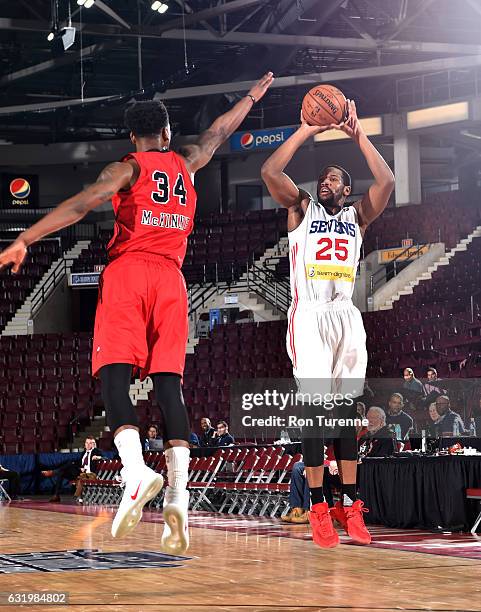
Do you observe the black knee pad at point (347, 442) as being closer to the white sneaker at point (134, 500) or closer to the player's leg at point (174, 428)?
the player's leg at point (174, 428)

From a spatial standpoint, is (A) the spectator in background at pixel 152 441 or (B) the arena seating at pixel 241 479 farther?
(A) the spectator in background at pixel 152 441

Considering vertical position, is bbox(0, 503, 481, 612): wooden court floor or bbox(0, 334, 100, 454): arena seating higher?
bbox(0, 334, 100, 454): arena seating

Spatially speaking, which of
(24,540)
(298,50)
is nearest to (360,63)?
(298,50)

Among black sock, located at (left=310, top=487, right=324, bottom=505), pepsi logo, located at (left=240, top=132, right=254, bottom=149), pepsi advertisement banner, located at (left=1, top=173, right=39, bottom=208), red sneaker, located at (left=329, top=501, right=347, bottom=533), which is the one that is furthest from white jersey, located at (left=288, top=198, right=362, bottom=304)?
pepsi advertisement banner, located at (left=1, top=173, right=39, bottom=208)

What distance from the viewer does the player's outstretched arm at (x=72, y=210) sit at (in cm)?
382

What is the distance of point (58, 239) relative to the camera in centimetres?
2731

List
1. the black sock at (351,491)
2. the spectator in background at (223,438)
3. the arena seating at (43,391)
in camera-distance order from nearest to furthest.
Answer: the black sock at (351,491)
the spectator in background at (223,438)
the arena seating at (43,391)

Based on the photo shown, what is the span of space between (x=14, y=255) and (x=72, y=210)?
1.51ft

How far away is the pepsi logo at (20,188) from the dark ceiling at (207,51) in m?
1.50

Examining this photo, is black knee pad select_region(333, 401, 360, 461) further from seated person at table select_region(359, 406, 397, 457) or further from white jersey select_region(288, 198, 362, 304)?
seated person at table select_region(359, 406, 397, 457)

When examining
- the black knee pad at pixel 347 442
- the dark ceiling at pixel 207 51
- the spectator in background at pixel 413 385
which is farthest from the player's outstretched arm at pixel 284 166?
the dark ceiling at pixel 207 51

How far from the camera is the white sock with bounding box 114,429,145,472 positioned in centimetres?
425

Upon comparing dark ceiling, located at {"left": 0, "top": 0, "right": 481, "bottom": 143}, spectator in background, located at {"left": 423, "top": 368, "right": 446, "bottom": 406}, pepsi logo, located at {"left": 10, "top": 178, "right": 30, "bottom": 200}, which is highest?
dark ceiling, located at {"left": 0, "top": 0, "right": 481, "bottom": 143}

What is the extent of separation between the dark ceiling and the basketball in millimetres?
14753
